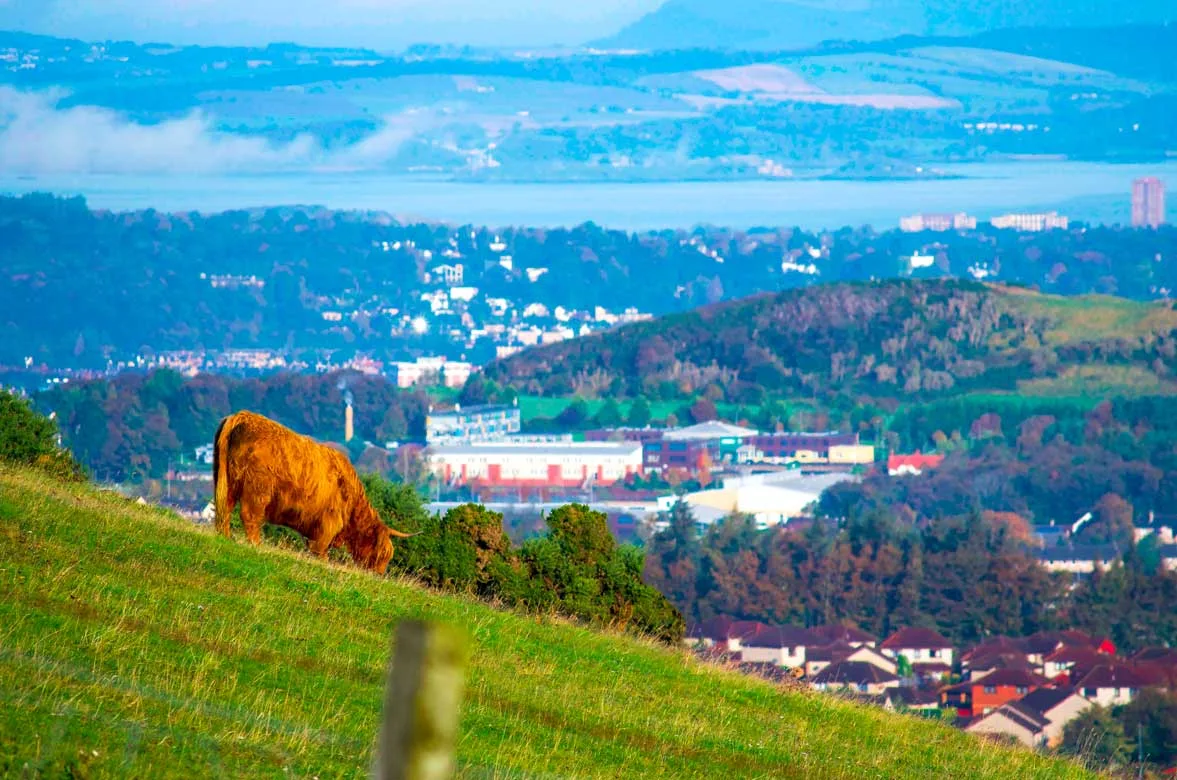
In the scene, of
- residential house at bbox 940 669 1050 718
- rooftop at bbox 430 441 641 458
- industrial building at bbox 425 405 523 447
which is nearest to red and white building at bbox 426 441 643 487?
rooftop at bbox 430 441 641 458

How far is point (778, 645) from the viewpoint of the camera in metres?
58.8

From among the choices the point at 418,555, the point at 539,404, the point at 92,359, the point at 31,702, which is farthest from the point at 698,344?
the point at 31,702

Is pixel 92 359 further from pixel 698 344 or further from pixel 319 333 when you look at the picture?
pixel 698 344

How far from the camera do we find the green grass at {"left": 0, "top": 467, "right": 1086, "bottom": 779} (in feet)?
28.6

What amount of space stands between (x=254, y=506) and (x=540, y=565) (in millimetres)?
4638

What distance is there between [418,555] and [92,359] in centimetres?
15232

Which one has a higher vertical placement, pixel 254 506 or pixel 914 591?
pixel 254 506

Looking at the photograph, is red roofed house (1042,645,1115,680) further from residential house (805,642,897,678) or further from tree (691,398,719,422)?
tree (691,398,719,422)

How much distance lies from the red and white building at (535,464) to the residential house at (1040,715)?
59.8 m

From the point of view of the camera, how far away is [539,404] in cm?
14025

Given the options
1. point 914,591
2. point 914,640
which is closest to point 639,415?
point 914,591

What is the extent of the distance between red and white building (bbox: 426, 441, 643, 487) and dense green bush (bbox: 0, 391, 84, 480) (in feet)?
292

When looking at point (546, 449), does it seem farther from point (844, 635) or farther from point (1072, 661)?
point (1072, 661)

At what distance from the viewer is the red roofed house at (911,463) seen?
11238 centimetres
